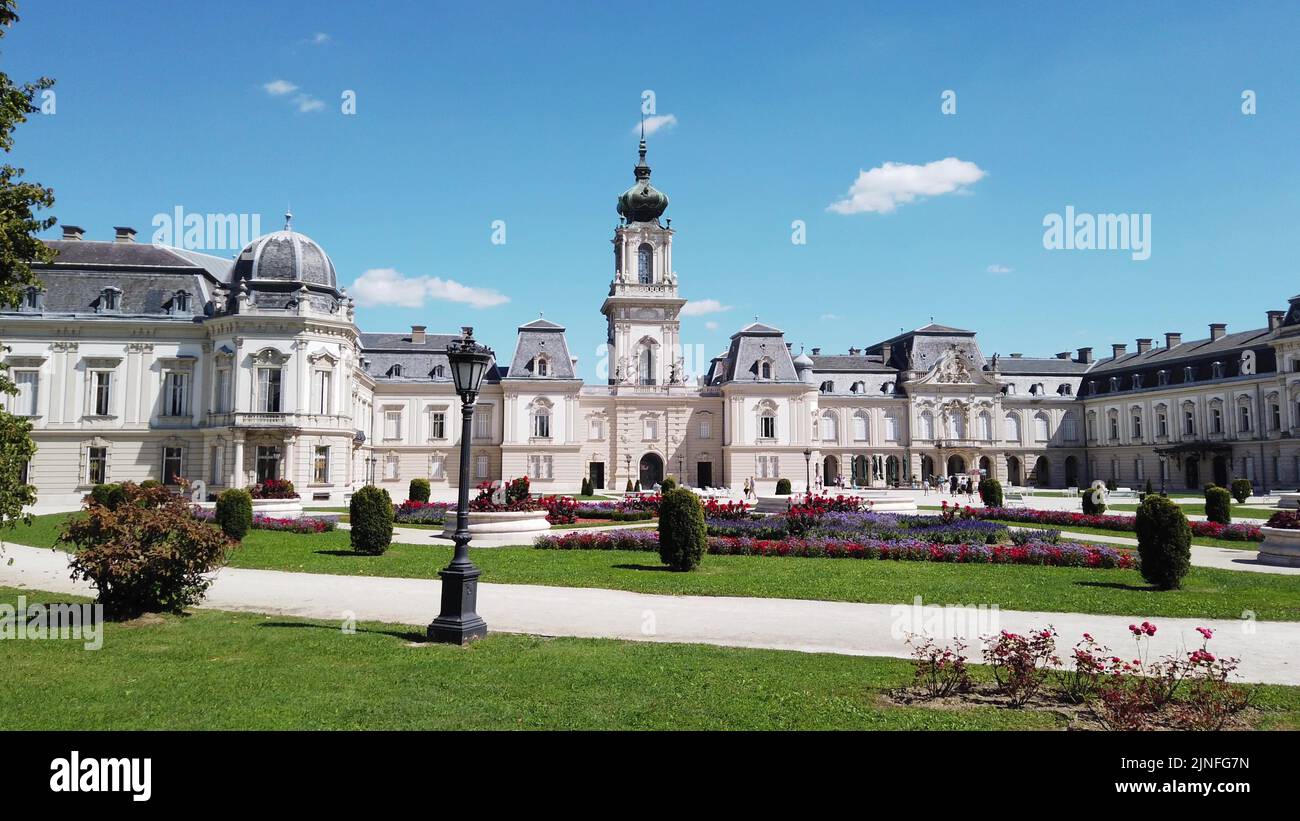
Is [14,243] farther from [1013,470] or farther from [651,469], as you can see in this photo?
[1013,470]

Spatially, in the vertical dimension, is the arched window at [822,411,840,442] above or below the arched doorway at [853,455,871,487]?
above

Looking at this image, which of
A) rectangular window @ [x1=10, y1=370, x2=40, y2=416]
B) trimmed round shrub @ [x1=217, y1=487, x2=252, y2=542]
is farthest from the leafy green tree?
rectangular window @ [x1=10, y1=370, x2=40, y2=416]

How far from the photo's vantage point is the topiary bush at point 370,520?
17828mm

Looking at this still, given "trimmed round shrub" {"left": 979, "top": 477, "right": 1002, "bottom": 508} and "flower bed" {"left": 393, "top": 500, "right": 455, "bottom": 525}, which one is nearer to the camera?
Result: "flower bed" {"left": 393, "top": 500, "right": 455, "bottom": 525}

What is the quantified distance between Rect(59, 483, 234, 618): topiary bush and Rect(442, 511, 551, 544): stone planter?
10680mm

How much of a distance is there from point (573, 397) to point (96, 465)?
28.5 metres

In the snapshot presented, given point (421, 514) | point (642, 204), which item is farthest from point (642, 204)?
point (421, 514)

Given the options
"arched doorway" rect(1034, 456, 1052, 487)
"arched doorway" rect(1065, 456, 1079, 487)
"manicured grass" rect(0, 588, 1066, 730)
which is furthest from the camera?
"arched doorway" rect(1065, 456, 1079, 487)

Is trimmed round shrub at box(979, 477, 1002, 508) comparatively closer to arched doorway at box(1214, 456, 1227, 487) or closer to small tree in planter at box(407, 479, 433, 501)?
small tree in planter at box(407, 479, 433, 501)

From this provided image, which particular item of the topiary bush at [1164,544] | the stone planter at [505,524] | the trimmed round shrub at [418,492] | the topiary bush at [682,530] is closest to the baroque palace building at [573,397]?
the trimmed round shrub at [418,492]

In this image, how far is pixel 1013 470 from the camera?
66875 millimetres

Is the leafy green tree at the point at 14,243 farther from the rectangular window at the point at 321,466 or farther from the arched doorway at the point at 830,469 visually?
the arched doorway at the point at 830,469

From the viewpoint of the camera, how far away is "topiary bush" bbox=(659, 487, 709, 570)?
1539cm

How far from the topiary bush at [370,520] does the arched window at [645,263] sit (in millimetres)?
42894
